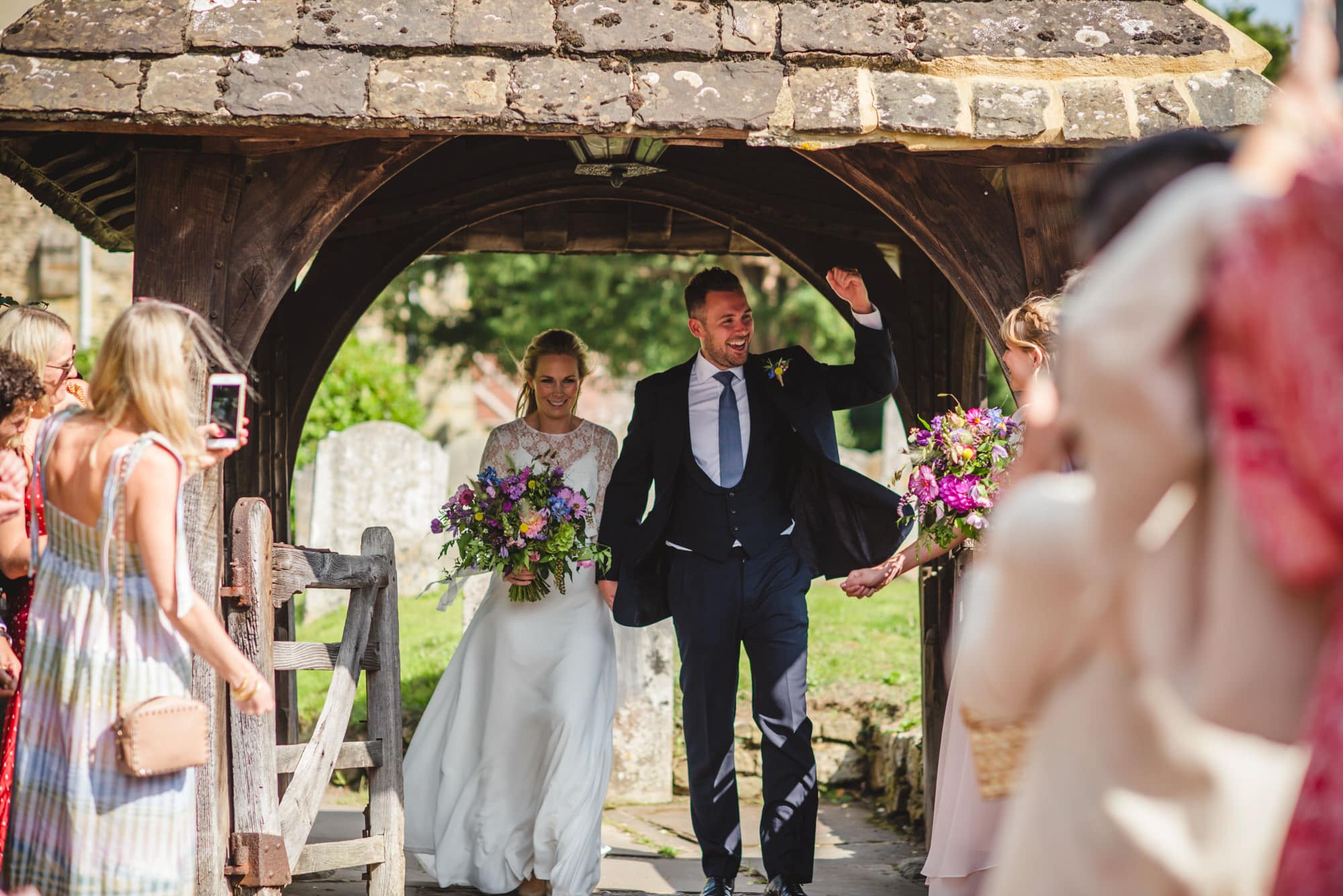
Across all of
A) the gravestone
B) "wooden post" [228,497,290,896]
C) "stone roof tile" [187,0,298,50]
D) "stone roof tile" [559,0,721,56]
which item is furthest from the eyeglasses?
the gravestone

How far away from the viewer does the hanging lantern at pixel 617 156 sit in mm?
5543

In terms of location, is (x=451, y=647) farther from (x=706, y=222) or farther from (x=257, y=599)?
(x=257, y=599)

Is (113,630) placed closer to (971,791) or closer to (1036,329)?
(971,791)

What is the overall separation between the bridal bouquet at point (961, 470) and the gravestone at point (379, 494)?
8.58 meters

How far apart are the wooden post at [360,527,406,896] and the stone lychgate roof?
1897 mm

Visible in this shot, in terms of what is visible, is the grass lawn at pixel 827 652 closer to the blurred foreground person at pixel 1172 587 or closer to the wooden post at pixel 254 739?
the wooden post at pixel 254 739

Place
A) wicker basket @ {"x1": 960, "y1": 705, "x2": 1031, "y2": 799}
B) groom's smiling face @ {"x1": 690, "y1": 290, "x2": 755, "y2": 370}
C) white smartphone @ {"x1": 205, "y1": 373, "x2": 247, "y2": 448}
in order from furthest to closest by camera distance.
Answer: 1. groom's smiling face @ {"x1": 690, "y1": 290, "x2": 755, "y2": 370}
2. white smartphone @ {"x1": 205, "y1": 373, "x2": 247, "y2": 448}
3. wicker basket @ {"x1": 960, "y1": 705, "x2": 1031, "y2": 799}

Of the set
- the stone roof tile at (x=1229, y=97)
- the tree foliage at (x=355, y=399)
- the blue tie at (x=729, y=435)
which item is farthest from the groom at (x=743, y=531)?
the tree foliage at (x=355, y=399)

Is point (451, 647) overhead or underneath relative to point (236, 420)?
underneath

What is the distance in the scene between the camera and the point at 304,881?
5.80 meters

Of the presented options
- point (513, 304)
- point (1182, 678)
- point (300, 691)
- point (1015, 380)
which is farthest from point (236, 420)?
point (513, 304)

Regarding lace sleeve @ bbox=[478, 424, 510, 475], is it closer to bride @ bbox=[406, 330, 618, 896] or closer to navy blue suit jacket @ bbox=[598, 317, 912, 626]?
bride @ bbox=[406, 330, 618, 896]

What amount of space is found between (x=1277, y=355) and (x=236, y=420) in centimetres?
275

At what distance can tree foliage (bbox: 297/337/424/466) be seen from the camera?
16.5 m
